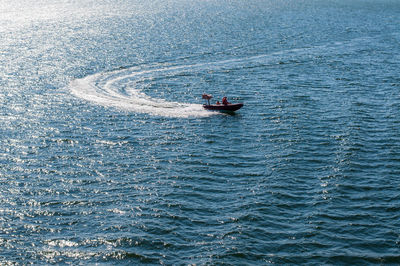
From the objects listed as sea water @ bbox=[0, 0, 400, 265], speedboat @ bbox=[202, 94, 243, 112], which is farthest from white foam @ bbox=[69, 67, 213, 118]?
speedboat @ bbox=[202, 94, 243, 112]

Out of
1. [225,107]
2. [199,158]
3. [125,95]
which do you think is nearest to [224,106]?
[225,107]

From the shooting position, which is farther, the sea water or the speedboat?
the speedboat

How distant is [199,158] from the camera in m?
61.0

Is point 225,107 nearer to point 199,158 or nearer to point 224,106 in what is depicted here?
point 224,106

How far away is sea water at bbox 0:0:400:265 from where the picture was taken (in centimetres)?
4284

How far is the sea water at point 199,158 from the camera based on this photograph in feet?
141

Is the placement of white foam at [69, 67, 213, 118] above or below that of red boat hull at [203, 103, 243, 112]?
above

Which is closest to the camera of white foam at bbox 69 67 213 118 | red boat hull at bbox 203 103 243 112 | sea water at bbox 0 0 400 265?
sea water at bbox 0 0 400 265

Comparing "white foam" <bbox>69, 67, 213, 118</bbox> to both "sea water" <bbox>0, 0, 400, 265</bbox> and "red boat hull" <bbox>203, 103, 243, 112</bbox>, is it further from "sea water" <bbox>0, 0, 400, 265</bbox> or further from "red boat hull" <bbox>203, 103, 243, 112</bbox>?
"red boat hull" <bbox>203, 103, 243, 112</bbox>

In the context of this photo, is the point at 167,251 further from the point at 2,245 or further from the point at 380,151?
the point at 380,151

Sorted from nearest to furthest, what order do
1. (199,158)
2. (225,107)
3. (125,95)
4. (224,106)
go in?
(199,158) → (224,106) → (225,107) → (125,95)

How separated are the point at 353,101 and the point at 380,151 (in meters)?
22.3

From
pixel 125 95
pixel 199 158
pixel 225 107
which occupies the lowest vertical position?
pixel 199 158

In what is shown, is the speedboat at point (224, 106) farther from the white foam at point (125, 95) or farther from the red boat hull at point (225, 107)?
the white foam at point (125, 95)
